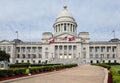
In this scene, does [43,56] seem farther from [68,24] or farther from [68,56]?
[68,24]

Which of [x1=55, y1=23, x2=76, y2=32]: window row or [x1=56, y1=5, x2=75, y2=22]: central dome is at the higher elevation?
[x1=56, y1=5, x2=75, y2=22]: central dome

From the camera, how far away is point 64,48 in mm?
113500

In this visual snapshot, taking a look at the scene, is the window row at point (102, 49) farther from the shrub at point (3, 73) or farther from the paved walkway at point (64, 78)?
the shrub at point (3, 73)

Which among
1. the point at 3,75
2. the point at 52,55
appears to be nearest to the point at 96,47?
the point at 52,55

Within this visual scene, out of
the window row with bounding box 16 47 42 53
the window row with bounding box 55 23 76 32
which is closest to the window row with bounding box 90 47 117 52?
the window row with bounding box 55 23 76 32

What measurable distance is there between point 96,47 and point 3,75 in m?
102

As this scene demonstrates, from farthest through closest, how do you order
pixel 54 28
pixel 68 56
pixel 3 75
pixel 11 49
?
1. pixel 54 28
2. pixel 11 49
3. pixel 68 56
4. pixel 3 75

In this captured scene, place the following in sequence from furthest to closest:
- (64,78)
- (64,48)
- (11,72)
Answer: (64,48) → (11,72) → (64,78)

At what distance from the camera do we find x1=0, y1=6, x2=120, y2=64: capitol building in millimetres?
113062

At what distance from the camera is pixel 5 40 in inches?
4747

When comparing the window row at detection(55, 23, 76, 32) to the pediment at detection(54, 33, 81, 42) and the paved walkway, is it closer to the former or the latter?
the pediment at detection(54, 33, 81, 42)

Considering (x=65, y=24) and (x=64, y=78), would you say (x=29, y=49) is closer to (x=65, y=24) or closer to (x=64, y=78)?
(x=65, y=24)

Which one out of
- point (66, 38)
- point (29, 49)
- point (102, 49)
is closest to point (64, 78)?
point (66, 38)

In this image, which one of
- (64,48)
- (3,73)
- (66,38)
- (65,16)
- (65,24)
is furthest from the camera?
(65,16)
